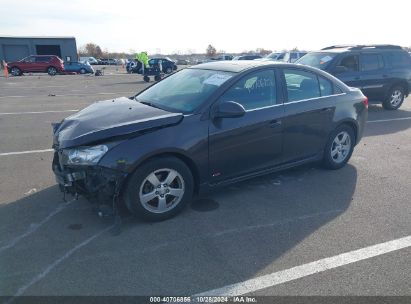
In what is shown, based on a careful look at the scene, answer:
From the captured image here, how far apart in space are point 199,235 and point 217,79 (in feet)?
6.13

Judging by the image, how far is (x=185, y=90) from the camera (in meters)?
4.15

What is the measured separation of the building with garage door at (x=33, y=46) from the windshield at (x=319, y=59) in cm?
3961

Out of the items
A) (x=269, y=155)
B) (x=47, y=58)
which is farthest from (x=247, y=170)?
(x=47, y=58)

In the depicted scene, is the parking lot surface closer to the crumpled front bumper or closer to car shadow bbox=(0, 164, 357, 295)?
car shadow bbox=(0, 164, 357, 295)

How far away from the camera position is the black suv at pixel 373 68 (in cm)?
916

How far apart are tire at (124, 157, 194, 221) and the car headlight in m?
0.38

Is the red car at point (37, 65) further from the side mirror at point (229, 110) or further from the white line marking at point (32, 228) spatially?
the side mirror at point (229, 110)

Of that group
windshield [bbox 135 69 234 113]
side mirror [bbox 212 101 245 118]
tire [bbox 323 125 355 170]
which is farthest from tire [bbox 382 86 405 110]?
side mirror [bbox 212 101 245 118]

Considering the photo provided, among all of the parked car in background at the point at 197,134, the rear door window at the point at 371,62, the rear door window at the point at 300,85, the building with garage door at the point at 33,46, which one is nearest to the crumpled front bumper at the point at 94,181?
the parked car in background at the point at 197,134

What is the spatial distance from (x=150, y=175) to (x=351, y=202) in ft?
8.17

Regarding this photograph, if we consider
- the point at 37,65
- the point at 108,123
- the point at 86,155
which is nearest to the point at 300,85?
the point at 108,123

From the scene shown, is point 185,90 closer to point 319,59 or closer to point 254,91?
point 254,91

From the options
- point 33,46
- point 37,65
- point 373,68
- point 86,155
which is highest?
point 33,46

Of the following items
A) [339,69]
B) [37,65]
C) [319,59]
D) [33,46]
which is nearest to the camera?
[339,69]
